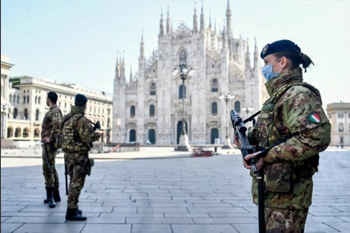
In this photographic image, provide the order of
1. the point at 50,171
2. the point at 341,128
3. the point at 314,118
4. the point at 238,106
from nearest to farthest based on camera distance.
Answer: the point at 314,118
the point at 50,171
the point at 238,106
the point at 341,128

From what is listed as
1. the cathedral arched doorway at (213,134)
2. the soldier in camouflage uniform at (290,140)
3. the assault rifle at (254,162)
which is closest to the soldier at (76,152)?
the assault rifle at (254,162)

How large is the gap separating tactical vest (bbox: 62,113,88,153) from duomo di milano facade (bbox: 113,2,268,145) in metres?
38.6

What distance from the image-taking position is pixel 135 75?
4912cm

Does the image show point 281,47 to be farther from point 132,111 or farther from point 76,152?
point 132,111

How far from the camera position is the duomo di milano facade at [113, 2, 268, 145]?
141 ft

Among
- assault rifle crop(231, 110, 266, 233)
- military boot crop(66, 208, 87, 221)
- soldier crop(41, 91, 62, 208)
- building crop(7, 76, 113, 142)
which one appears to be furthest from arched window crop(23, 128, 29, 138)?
assault rifle crop(231, 110, 266, 233)

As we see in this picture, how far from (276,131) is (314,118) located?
0.31m

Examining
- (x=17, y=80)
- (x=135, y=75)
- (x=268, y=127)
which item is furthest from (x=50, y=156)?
(x=17, y=80)

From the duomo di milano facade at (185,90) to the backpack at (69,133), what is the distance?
38519 millimetres

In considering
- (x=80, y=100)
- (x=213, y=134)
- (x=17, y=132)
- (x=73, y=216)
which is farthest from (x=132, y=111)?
(x=73, y=216)

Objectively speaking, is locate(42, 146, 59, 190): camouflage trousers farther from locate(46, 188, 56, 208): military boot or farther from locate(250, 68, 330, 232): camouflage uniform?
locate(250, 68, 330, 232): camouflage uniform

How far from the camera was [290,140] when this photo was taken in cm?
199

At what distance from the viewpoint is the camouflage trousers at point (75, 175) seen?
438 cm

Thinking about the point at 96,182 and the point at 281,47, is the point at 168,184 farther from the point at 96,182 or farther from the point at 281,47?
the point at 281,47
